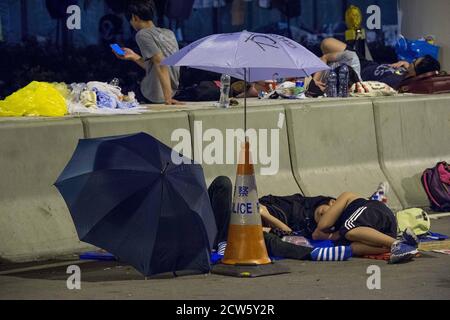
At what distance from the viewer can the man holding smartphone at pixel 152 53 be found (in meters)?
15.6

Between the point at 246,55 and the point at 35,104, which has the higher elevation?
the point at 246,55

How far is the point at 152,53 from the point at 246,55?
4733 millimetres

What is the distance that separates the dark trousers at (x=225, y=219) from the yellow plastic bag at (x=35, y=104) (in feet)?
7.35

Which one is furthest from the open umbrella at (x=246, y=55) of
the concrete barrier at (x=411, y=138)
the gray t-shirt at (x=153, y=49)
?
the gray t-shirt at (x=153, y=49)

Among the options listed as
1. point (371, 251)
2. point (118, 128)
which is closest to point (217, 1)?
point (118, 128)

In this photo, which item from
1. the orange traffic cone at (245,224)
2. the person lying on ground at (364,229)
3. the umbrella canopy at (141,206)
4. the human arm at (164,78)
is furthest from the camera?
the human arm at (164,78)

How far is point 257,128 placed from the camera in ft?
46.1

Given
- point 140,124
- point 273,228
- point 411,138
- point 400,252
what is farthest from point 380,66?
point 400,252

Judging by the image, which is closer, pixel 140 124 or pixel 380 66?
pixel 140 124

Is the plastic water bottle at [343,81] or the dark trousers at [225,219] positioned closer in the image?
the dark trousers at [225,219]

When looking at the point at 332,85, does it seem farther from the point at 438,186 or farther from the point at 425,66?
the point at 438,186

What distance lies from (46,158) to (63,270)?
4.54 feet

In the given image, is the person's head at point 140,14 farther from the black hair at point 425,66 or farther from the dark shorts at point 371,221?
the dark shorts at point 371,221

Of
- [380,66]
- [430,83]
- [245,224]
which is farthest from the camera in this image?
[380,66]
